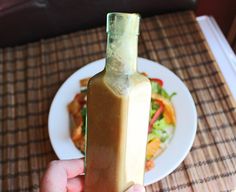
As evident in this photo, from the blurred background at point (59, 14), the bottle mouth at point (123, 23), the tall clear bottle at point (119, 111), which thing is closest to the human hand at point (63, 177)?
the tall clear bottle at point (119, 111)

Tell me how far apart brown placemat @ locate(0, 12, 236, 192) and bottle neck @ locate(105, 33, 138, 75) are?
0.45 metres

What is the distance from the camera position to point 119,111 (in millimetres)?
424

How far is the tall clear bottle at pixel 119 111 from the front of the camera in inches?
16.0

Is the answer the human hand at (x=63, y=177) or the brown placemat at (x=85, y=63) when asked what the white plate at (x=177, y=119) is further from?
the human hand at (x=63, y=177)

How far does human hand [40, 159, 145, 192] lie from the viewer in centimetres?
59

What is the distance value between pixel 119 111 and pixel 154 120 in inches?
18.1

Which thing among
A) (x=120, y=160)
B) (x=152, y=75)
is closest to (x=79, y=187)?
(x=120, y=160)

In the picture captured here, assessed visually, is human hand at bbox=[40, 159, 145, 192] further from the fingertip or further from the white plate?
the white plate

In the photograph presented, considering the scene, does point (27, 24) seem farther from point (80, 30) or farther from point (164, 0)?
point (164, 0)

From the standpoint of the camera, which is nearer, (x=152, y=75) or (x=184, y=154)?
(x=184, y=154)

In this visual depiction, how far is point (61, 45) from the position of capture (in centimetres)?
108

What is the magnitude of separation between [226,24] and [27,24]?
0.58 m

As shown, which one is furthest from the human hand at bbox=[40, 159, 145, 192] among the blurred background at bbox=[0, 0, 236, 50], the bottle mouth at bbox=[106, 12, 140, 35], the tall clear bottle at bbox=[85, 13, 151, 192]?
the blurred background at bbox=[0, 0, 236, 50]

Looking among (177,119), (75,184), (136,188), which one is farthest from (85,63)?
(136,188)
